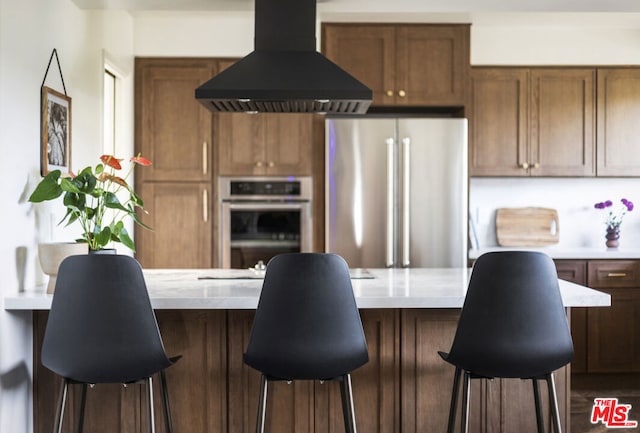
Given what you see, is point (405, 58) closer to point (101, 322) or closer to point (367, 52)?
point (367, 52)

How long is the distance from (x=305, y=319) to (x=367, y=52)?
A: 9.32ft

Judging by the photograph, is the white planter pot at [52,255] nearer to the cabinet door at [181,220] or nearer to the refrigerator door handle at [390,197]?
the cabinet door at [181,220]

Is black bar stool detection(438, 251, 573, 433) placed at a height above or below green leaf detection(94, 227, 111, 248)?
below

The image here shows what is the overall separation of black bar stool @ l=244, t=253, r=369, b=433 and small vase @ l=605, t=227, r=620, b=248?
11.4 feet

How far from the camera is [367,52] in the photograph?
4.55 meters

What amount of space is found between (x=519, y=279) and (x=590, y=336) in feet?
9.21

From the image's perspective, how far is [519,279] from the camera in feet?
7.20

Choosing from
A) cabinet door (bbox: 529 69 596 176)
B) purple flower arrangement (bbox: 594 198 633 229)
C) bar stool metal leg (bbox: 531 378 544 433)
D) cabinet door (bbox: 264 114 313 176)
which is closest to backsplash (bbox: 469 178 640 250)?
purple flower arrangement (bbox: 594 198 633 229)

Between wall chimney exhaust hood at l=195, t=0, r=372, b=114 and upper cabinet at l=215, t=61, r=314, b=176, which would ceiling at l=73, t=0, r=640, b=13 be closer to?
wall chimney exhaust hood at l=195, t=0, r=372, b=114

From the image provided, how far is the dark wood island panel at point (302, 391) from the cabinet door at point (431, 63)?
7.52ft

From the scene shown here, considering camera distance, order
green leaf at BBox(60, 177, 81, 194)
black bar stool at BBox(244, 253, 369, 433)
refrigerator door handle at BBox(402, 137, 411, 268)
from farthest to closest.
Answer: refrigerator door handle at BBox(402, 137, 411, 268) → green leaf at BBox(60, 177, 81, 194) → black bar stool at BBox(244, 253, 369, 433)

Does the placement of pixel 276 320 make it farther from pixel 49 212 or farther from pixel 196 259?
pixel 196 259

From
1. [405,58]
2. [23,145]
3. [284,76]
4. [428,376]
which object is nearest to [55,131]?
[23,145]

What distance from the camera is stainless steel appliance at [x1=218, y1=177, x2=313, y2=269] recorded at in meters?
4.54
